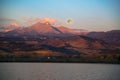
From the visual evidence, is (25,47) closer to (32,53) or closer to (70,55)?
(32,53)

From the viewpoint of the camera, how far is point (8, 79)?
66.4ft

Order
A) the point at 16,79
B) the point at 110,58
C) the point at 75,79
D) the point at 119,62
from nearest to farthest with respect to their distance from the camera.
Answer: the point at 16,79 < the point at 75,79 < the point at 110,58 < the point at 119,62

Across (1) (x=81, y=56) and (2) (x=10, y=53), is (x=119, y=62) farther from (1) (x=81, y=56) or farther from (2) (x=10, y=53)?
(2) (x=10, y=53)

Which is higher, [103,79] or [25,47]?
[25,47]

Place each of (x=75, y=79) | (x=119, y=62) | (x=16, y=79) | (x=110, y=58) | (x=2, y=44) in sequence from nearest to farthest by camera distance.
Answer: (x=16, y=79) < (x=75, y=79) < (x=2, y=44) < (x=110, y=58) < (x=119, y=62)

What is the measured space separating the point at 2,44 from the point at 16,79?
16.5 m

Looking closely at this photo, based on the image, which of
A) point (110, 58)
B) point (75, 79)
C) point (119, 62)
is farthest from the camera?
point (119, 62)

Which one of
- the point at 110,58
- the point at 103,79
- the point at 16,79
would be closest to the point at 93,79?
the point at 103,79

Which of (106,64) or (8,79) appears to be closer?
(8,79)

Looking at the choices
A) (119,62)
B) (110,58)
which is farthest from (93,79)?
(119,62)

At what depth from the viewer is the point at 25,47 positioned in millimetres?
37531

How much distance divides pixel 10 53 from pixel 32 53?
2961 mm

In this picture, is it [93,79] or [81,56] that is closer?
[93,79]

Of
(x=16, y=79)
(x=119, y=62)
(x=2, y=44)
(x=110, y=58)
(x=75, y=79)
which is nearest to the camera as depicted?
(x=16, y=79)
